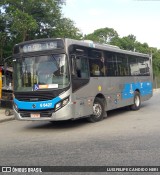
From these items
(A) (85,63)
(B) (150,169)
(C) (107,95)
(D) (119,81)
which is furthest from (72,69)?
(B) (150,169)

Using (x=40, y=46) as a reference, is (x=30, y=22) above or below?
above

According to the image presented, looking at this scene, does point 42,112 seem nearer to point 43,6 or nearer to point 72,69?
point 72,69

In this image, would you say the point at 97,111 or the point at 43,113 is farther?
the point at 97,111

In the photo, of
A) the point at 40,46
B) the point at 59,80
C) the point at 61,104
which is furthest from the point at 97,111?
the point at 40,46

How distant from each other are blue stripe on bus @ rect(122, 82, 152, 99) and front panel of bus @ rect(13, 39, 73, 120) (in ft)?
17.1

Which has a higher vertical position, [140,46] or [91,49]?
[140,46]

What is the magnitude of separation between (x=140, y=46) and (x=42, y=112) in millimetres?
58511

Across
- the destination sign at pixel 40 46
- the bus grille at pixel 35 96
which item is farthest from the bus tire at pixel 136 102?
the bus grille at pixel 35 96

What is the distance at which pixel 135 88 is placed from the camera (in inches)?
685

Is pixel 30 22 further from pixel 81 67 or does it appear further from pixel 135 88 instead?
pixel 81 67

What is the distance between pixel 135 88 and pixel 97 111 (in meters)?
4.69

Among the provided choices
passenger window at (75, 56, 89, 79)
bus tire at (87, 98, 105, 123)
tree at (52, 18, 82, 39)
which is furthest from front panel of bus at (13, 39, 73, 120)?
tree at (52, 18, 82, 39)

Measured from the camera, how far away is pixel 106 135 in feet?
33.0

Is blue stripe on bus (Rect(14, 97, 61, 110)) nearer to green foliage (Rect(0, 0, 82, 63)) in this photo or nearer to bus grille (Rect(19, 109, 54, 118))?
bus grille (Rect(19, 109, 54, 118))
